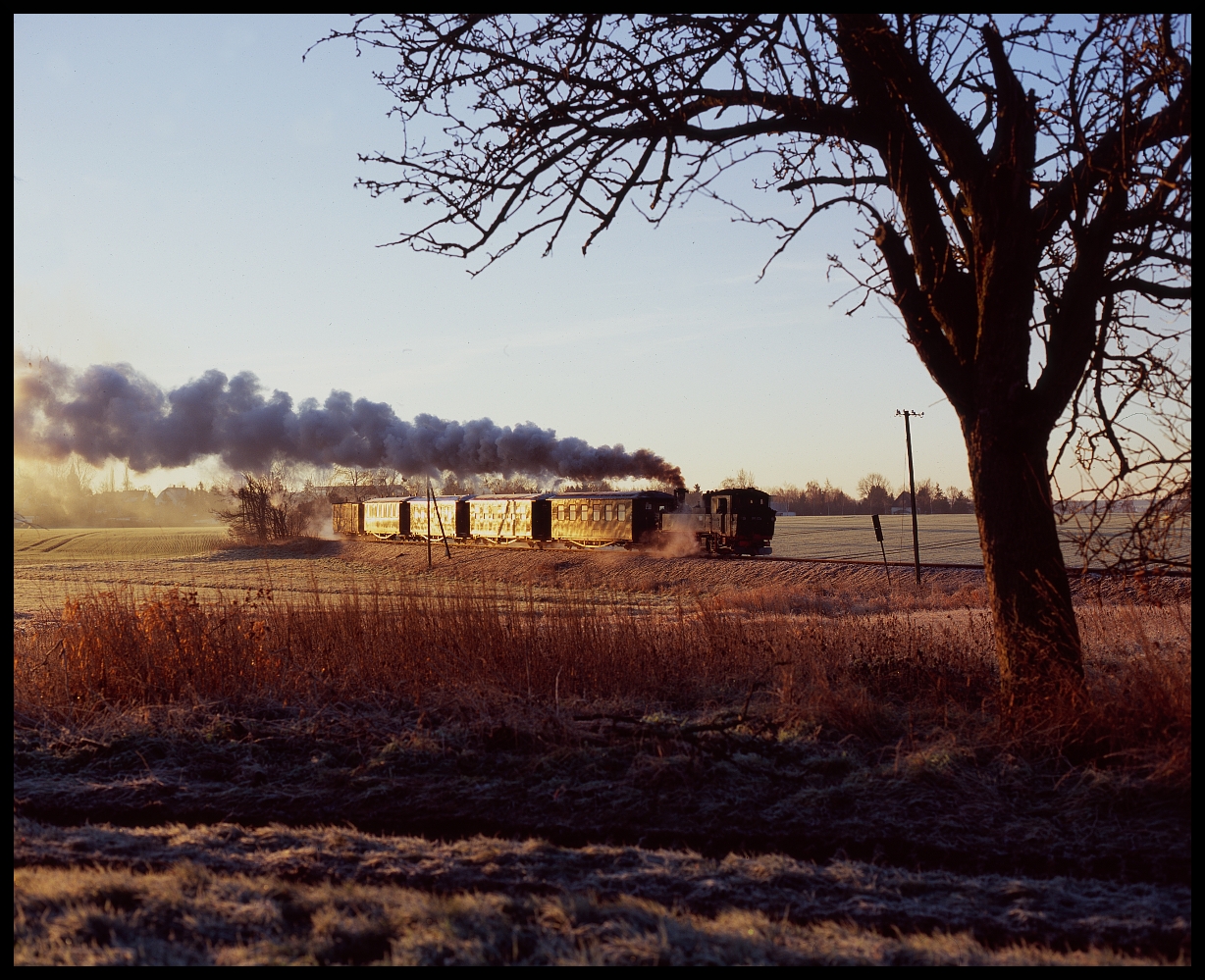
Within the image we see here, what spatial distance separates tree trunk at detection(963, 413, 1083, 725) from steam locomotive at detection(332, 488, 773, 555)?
26.9m

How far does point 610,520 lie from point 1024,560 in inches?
1169

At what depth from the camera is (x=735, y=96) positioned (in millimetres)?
6723

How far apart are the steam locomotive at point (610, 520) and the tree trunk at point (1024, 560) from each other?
88.3 ft

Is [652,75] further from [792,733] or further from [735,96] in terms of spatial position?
[792,733]

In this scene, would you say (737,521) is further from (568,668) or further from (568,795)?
(568,795)

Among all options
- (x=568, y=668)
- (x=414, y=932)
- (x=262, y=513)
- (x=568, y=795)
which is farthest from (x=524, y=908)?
(x=262, y=513)

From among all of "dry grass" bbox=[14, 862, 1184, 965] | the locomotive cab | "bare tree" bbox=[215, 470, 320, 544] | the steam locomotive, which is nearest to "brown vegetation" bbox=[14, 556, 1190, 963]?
"dry grass" bbox=[14, 862, 1184, 965]

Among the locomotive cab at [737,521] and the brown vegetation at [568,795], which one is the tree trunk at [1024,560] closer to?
the brown vegetation at [568,795]

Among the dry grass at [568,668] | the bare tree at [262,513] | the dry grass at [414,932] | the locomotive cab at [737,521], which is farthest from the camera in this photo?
the bare tree at [262,513]

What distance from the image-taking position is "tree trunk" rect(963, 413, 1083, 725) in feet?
20.1

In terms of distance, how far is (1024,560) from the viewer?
624 centimetres

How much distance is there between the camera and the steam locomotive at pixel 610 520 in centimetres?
3353

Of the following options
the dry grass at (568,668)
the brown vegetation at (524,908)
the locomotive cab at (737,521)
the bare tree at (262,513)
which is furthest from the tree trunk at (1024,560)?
the bare tree at (262,513)
